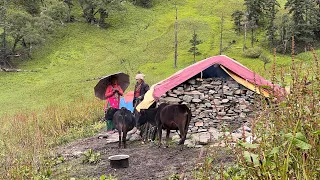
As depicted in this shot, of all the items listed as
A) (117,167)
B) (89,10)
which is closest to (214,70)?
(117,167)

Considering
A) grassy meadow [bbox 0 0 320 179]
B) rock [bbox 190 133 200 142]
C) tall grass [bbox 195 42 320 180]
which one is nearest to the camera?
tall grass [bbox 195 42 320 180]

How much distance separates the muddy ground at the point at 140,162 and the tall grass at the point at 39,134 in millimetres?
466

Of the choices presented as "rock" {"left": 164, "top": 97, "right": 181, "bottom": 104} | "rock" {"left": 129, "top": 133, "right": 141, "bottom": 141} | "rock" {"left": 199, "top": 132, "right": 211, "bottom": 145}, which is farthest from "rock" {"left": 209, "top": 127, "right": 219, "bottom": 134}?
"rock" {"left": 129, "top": 133, "right": 141, "bottom": 141}

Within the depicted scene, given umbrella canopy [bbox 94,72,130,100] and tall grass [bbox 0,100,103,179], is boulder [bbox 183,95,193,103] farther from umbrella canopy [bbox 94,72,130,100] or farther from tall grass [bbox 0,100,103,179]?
tall grass [bbox 0,100,103,179]

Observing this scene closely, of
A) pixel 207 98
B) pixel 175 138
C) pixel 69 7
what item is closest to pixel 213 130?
pixel 207 98

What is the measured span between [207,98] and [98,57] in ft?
77.7

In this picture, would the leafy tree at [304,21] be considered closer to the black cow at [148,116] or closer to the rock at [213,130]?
the rock at [213,130]

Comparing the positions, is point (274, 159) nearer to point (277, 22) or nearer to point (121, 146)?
point (121, 146)

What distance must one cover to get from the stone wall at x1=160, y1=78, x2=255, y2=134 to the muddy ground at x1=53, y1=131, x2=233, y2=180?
130 centimetres

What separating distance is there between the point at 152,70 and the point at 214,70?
19.2 m

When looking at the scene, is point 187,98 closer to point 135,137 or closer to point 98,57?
point 135,137

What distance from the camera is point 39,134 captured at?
21.2 feet

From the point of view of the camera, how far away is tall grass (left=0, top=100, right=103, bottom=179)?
587cm

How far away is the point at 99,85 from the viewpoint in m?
9.70
